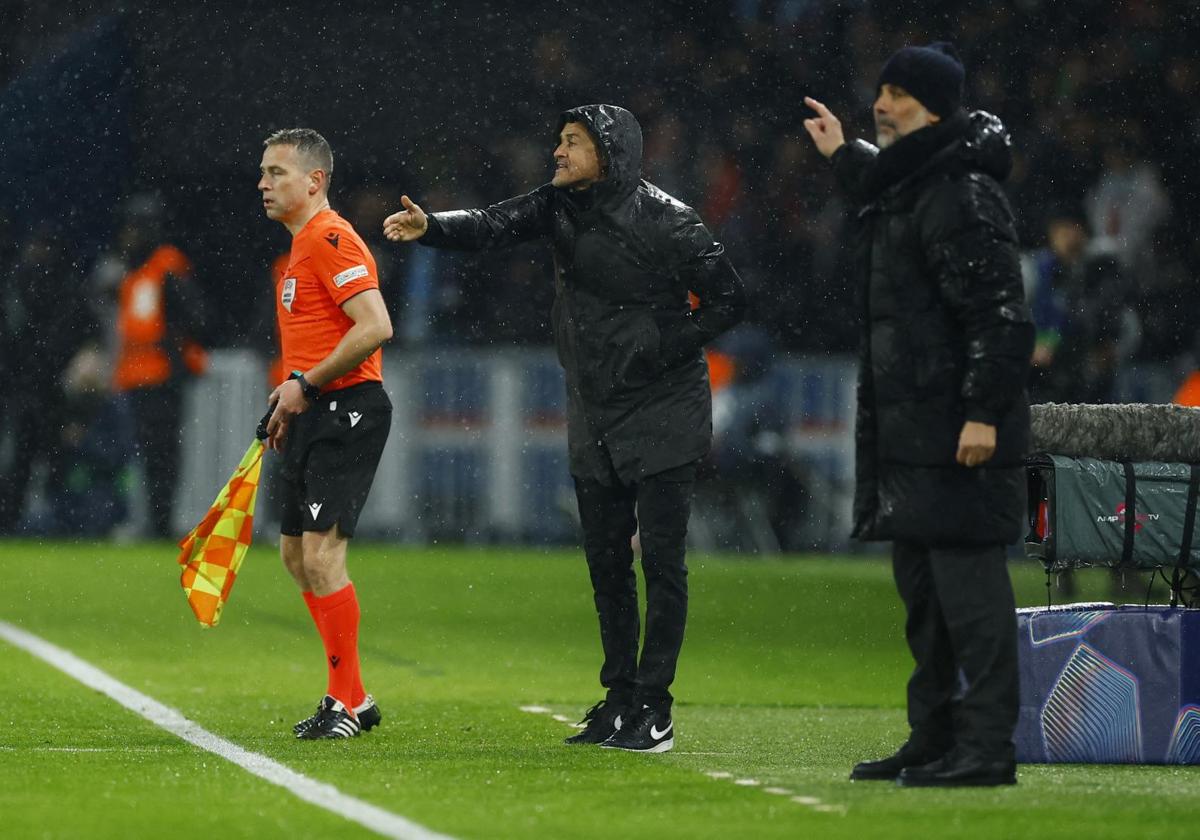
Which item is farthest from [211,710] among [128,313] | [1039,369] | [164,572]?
[128,313]

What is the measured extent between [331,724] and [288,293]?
1326 millimetres

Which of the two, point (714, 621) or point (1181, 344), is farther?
point (1181, 344)

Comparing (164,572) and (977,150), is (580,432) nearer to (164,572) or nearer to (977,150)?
(977,150)

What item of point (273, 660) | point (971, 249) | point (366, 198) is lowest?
point (273, 660)

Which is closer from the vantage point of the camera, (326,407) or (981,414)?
(981,414)

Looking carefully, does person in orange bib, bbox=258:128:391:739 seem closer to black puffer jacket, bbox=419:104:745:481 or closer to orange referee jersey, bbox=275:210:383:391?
orange referee jersey, bbox=275:210:383:391

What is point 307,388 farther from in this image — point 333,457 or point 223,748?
point 223,748

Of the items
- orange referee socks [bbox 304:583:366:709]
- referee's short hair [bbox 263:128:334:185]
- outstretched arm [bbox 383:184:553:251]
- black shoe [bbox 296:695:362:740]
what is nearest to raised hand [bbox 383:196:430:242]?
outstretched arm [bbox 383:184:553:251]

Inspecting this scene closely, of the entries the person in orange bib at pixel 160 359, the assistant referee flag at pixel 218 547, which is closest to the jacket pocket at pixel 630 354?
the assistant referee flag at pixel 218 547

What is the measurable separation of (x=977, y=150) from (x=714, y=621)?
6.25 m

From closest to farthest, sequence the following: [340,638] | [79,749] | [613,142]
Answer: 1. [79,749]
2. [613,142]
3. [340,638]

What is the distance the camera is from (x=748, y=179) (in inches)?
659

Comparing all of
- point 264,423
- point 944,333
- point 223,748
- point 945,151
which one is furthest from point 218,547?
point 945,151

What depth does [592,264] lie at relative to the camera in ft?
23.6
